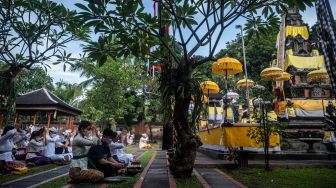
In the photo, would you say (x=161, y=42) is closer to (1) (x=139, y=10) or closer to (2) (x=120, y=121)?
(1) (x=139, y=10)

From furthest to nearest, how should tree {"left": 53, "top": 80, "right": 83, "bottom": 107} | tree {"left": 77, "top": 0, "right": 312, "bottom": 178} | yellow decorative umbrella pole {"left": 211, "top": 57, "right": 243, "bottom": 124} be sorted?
tree {"left": 53, "top": 80, "right": 83, "bottom": 107}, yellow decorative umbrella pole {"left": 211, "top": 57, "right": 243, "bottom": 124}, tree {"left": 77, "top": 0, "right": 312, "bottom": 178}

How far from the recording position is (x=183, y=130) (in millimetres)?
6730

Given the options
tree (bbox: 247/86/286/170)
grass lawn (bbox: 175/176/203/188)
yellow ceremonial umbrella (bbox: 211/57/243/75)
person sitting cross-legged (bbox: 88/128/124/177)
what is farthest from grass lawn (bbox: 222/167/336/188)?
yellow ceremonial umbrella (bbox: 211/57/243/75)

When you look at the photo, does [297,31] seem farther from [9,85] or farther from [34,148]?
[9,85]

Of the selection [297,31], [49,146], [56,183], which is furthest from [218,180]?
[297,31]

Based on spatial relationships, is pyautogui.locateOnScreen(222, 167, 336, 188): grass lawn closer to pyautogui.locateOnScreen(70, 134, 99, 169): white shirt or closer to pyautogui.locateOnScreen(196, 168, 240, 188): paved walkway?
pyautogui.locateOnScreen(196, 168, 240, 188): paved walkway

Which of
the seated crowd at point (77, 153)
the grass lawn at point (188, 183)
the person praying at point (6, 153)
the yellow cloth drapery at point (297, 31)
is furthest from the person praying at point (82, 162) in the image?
the yellow cloth drapery at point (297, 31)

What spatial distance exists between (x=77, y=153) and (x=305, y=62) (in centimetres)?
1741

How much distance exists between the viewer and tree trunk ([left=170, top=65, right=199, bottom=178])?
21.7 feet

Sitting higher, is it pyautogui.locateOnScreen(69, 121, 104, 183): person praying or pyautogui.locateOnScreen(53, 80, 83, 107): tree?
pyautogui.locateOnScreen(53, 80, 83, 107): tree

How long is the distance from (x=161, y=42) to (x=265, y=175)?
4243 mm

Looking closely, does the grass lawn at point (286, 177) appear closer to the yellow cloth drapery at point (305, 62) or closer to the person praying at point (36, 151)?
the person praying at point (36, 151)

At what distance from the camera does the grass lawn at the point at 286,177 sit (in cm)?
628

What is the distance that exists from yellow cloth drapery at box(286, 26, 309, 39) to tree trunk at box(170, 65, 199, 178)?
16.3 metres
